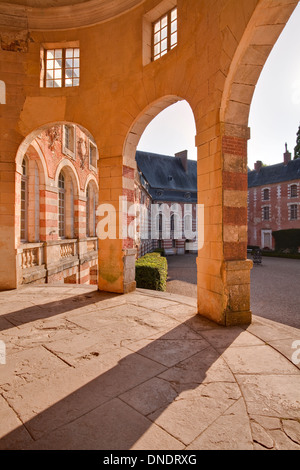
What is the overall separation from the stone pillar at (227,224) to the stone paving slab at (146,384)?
0.37 metres

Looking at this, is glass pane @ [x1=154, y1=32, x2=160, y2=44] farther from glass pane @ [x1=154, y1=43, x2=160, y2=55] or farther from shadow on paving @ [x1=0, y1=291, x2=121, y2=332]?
shadow on paving @ [x1=0, y1=291, x2=121, y2=332]

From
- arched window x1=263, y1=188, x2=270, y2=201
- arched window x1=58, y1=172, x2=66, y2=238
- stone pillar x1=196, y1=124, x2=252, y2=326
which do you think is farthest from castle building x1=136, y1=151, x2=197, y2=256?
stone pillar x1=196, y1=124, x2=252, y2=326

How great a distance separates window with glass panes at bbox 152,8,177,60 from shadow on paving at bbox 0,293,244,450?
5.55 metres

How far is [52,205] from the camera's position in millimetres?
8242

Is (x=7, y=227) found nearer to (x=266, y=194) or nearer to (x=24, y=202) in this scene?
(x=24, y=202)

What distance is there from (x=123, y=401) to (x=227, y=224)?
2.73 m

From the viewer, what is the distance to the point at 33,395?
Result: 83.4 inches

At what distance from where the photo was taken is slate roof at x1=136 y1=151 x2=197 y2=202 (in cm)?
3034

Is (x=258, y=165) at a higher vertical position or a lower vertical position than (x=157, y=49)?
higher

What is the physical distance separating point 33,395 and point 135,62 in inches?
240

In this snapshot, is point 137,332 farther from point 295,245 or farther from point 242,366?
point 295,245

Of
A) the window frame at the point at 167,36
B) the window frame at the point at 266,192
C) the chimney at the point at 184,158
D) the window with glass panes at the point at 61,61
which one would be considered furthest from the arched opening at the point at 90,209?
the window frame at the point at 266,192

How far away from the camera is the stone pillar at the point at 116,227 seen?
568 centimetres

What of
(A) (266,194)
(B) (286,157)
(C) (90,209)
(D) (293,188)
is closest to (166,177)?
(A) (266,194)
